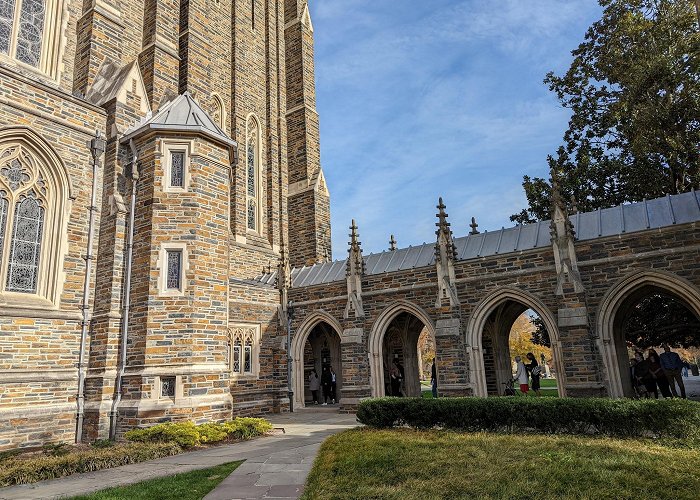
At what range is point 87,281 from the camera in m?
11.6

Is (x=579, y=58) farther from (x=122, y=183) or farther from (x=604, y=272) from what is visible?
(x=122, y=183)

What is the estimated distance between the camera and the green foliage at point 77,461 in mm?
6830

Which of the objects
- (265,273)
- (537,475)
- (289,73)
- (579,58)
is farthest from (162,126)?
(579,58)

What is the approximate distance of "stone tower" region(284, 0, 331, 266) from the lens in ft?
72.9

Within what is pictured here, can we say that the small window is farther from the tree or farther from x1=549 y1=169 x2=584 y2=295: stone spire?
the tree

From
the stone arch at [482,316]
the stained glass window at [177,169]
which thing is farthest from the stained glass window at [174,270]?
the stone arch at [482,316]

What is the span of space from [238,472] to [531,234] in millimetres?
11138

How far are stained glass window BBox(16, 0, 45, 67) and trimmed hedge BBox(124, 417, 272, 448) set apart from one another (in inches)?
407

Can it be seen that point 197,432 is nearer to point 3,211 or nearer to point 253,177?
point 3,211

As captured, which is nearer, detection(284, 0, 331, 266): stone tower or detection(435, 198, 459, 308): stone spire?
detection(435, 198, 459, 308): stone spire

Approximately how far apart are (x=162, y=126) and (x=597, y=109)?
17.0m

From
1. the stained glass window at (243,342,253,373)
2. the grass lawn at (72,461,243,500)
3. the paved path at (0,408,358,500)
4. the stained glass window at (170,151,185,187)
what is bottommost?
the paved path at (0,408,358,500)

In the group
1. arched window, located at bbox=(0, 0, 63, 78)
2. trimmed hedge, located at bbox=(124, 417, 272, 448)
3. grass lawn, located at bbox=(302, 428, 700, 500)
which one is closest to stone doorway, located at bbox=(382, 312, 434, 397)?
trimmed hedge, located at bbox=(124, 417, 272, 448)

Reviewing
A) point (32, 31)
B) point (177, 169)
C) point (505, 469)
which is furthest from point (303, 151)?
point (505, 469)
